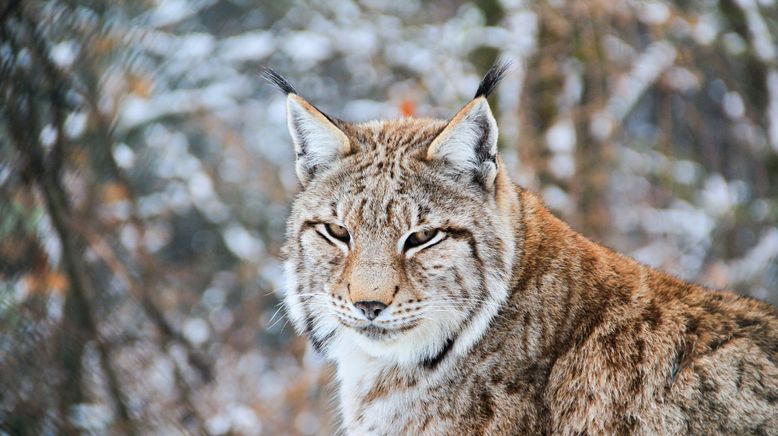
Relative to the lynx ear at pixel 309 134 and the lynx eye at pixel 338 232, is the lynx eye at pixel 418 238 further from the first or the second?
the lynx ear at pixel 309 134

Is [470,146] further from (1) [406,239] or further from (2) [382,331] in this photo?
(2) [382,331]

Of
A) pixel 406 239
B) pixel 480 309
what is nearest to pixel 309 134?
pixel 406 239

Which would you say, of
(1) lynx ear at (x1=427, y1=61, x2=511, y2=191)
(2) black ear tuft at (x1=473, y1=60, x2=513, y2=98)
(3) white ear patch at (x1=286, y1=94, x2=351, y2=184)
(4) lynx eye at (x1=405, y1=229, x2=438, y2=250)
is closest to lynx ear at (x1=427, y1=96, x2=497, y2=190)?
(1) lynx ear at (x1=427, y1=61, x2=511, y2=191)

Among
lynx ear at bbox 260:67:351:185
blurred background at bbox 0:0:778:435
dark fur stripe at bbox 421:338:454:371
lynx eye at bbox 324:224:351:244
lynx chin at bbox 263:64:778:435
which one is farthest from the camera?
blurred background at bbox 0:0:778:435

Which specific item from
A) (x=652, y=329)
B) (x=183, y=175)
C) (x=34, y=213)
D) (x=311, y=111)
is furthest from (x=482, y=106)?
(x=183, y=175)

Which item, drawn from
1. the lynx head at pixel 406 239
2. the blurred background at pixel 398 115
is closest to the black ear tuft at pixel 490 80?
the lynx head at pixel 406 239

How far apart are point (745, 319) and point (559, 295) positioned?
731 millimetres

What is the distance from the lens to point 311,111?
414 centimetres

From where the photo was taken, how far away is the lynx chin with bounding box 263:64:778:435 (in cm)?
350

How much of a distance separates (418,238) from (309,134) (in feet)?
2.62

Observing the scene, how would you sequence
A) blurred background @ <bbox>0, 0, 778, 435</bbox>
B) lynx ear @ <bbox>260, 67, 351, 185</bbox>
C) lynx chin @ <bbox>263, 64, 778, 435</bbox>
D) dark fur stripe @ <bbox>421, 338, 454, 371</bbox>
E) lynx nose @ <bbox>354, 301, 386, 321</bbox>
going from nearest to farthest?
lynx chin @ <bbox>263, 64, 778, 435</bbox> < lynx nose @ <bbox>354, 301, 386, 321</bbox> < dark fur stripe @ <bbox>421, 338, 454, 371</bbox> < lynx ear @ <bbox>260, 67, 351, 185</bbox> < blurred background @ <bbox>0, 0, 778, 435</bbox>

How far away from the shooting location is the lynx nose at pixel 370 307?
3707 millimetres

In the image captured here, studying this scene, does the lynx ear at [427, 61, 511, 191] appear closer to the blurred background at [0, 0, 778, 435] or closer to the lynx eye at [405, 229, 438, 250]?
the lynx eye at [405, 229, 438, 250]

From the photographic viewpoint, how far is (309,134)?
168 inches
